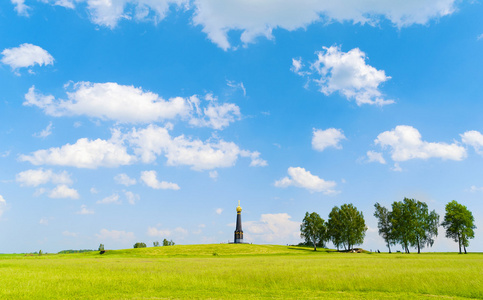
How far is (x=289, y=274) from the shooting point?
2936 centimetres

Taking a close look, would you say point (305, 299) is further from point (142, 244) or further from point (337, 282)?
point (142, 244)

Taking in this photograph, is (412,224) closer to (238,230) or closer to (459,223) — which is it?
(459,223)

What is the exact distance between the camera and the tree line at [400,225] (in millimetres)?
88025

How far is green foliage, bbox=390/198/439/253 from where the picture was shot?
96.8m

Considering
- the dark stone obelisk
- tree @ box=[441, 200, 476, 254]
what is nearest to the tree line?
tree @ box=[441, 200, 476, 254]

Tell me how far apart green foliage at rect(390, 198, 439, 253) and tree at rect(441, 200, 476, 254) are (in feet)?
26.9

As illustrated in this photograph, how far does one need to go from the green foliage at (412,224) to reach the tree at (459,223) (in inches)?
323

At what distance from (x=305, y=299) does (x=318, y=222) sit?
106 metres

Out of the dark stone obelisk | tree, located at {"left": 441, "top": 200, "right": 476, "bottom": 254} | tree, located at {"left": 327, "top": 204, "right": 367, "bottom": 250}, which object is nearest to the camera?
tree, located at {"left": 441, "top": 200, "right": 476, "bottom": 254}

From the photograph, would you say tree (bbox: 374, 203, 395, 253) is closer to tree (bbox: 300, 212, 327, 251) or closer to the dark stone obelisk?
tree (bbox: 300, 212, 327, 251)

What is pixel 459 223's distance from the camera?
87125mm

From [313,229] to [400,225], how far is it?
32.6 m

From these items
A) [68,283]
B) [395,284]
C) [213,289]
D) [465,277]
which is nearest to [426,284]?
[395,284]

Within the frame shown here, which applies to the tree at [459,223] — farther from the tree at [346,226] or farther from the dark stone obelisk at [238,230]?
the dark stone obelisk at [238,230]
